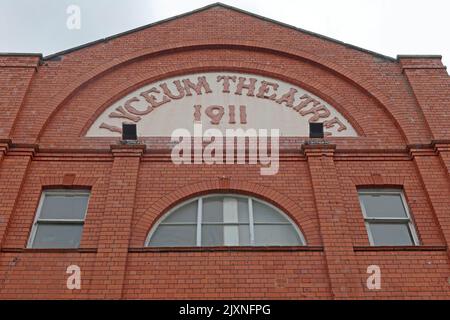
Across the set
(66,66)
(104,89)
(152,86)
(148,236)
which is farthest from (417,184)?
(66,66)

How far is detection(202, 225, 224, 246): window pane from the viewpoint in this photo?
8633mm

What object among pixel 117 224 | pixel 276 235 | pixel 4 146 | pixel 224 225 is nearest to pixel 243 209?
pixel 224 225

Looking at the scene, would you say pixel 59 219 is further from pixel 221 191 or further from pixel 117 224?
pixel 221 191

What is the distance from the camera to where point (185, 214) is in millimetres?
9148

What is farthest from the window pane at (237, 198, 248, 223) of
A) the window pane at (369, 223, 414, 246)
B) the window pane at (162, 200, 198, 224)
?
the window pane at (369, 223, 414, 246)

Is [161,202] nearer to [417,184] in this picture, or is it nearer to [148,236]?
[148,236]

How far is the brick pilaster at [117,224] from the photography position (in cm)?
766

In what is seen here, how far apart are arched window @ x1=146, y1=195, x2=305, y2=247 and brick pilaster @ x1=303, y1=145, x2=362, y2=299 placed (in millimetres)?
549

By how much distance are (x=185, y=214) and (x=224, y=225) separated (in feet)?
2.50

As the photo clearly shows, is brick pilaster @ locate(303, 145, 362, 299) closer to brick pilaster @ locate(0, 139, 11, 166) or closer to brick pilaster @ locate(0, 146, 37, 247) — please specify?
brick pilaster @ locate(0, 146, 37, 247)

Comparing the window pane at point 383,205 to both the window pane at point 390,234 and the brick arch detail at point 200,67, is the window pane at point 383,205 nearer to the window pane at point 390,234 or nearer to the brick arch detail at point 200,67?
the window pane at point 390,234

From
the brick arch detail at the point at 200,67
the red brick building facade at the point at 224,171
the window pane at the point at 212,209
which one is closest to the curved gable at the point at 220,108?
the red brick building facade at the point at 224,171

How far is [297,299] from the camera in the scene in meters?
7.52

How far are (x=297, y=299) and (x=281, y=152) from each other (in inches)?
131
